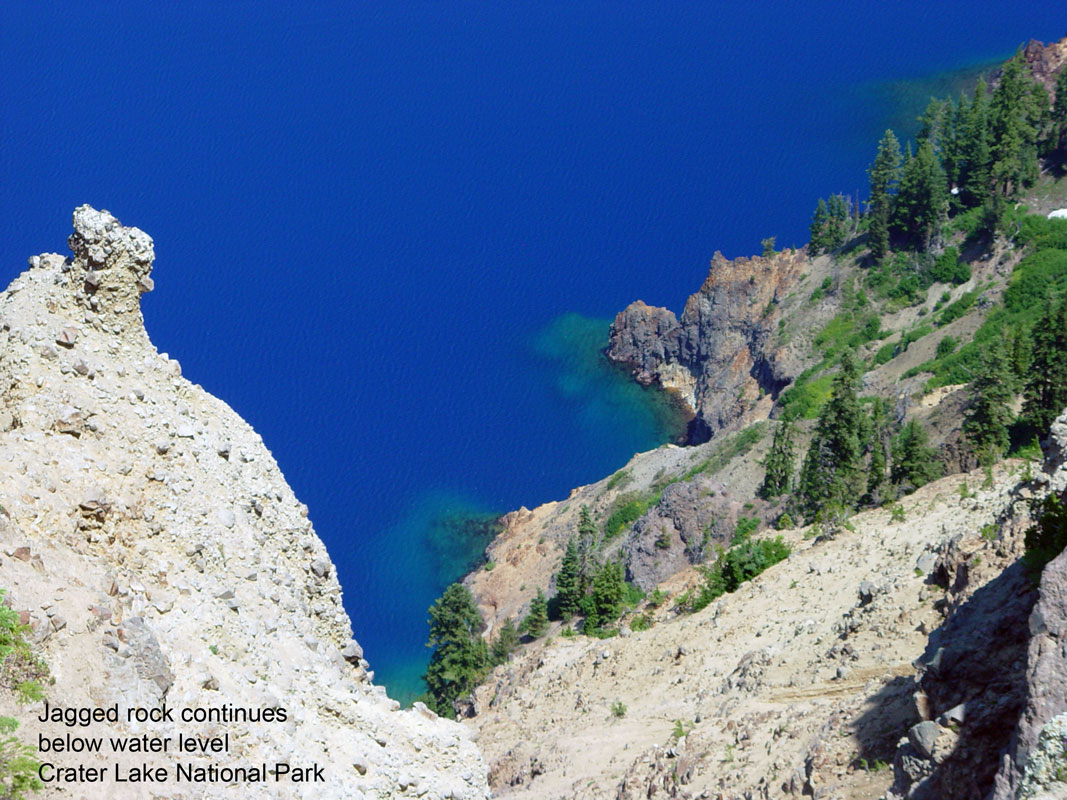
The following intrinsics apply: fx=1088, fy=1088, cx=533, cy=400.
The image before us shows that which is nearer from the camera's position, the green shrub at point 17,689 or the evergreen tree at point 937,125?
the green shrub at point 17,689

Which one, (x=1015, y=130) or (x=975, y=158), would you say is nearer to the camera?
(x=1015, y=130)

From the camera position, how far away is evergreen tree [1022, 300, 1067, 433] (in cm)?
6212

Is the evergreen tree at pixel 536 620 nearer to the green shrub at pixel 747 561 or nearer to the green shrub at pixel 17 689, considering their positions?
the green shrub at pixel 747 561

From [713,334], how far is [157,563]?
11816cm

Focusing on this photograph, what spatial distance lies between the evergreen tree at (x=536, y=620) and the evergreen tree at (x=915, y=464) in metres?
24.2

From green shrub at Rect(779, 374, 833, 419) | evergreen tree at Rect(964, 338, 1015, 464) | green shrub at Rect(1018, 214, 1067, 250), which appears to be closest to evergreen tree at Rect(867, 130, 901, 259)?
green shrub at Rect(1018, 214, 1067, 250)

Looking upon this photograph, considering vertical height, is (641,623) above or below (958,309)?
below

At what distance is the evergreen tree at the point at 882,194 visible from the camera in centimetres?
11662

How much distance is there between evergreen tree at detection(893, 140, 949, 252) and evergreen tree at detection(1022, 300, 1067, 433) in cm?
5096

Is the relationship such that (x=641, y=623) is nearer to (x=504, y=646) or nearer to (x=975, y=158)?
(x=504, y=646)

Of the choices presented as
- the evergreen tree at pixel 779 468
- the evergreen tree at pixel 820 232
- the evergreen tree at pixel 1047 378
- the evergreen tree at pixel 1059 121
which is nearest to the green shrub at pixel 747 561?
the evergreen tree at pixel 1047 378

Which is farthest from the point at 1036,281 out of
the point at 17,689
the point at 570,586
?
the point at 17,689

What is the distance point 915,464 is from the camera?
6381 centimetres

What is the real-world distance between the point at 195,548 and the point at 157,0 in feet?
652
